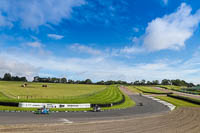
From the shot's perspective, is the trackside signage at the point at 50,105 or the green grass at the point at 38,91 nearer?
the trackside signage at the point at 50,105

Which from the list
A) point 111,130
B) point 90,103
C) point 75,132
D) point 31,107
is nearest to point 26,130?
point 75,132

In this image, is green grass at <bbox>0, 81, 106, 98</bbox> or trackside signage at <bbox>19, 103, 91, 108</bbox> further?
green grass at <bbox>0, 81, 106, 98</bbox>

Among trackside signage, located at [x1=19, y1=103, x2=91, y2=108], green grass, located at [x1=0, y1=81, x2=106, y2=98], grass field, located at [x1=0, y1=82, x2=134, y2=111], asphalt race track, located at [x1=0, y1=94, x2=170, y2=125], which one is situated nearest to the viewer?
asphalt race track, located at [x1=0, y1=94, x2=170, y2=125]

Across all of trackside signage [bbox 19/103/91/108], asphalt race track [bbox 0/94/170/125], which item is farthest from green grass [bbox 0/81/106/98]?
asphalt race track [bbox 0/94/170/125]

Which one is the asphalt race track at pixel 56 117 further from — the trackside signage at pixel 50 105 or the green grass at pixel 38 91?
the green grass at pixel 38 91

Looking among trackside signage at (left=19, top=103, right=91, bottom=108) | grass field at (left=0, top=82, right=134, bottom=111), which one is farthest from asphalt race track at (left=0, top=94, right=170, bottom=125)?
grass field at (left=0, top=82, right=134, bottom=111)

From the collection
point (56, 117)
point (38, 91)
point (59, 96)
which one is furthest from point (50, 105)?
point (38, 91)

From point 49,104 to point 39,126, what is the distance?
12332 millimetres

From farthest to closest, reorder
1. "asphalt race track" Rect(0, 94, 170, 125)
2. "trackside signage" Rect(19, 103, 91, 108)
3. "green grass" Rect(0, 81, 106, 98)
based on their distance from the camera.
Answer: "green grass" Rect(0, 81, 106, 98) → "trackside signage" Rect(19, 103, 91, 108) → "asphalt race track" Rect(0, 94, 170, 125)

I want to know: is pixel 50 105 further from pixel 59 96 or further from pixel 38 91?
pixel 38 91

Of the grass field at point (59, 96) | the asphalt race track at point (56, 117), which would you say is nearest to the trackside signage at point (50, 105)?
the grass field at point (59, 96)

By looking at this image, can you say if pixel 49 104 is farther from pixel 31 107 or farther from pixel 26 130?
pixel 26 130

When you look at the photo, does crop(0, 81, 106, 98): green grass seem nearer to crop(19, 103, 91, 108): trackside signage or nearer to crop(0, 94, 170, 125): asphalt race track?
crop(19, 103, 91, 108): trackside signage

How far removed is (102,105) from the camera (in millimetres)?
32125
